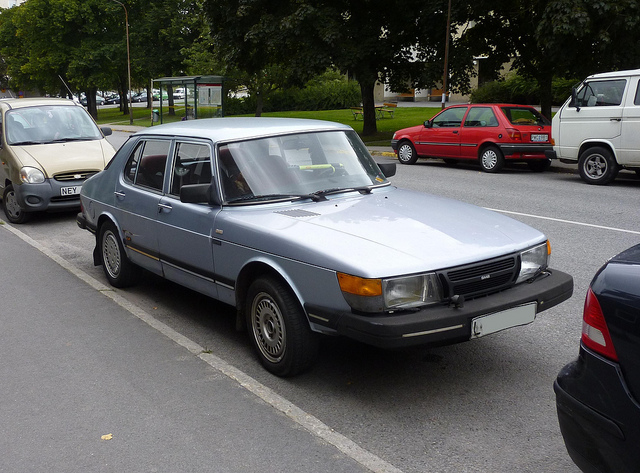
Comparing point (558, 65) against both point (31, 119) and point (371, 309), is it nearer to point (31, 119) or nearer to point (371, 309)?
point (31, 119)

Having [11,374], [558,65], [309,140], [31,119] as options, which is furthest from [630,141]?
[11,374]

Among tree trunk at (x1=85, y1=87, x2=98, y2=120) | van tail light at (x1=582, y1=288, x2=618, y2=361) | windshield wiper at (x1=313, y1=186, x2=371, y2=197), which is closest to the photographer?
van tail light at (x1=582, y1=288, x2=618, y2=361)

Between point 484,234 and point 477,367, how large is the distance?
93 centimetres

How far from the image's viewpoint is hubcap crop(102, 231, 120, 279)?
661cm

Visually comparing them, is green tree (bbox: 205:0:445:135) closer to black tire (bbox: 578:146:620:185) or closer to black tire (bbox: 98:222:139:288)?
black tire (bbox: 578:146:620:185)

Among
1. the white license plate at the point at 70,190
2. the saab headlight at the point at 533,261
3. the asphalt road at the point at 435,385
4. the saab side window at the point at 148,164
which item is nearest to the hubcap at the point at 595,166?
the asphalt road at the point at 435,385

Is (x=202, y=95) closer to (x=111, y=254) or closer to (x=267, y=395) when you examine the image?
(x=111, y=254)

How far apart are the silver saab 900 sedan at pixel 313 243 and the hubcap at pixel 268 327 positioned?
11 mm

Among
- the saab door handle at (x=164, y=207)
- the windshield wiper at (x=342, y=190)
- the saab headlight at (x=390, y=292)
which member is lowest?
the saab headlight at (x=390, y=292)

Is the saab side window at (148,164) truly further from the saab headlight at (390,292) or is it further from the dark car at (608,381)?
the dark car at (608,381)

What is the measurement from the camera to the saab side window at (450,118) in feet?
54.8

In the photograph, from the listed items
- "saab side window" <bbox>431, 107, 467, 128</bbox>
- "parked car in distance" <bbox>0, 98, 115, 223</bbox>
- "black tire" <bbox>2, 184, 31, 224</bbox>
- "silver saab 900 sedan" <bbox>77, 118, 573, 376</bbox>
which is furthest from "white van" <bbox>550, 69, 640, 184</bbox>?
"black tire" <bbox>2, 184, 31, 224</bbox>

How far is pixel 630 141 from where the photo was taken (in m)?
12.8

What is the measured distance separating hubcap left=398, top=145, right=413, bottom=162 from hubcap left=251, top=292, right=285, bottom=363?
14.0m
